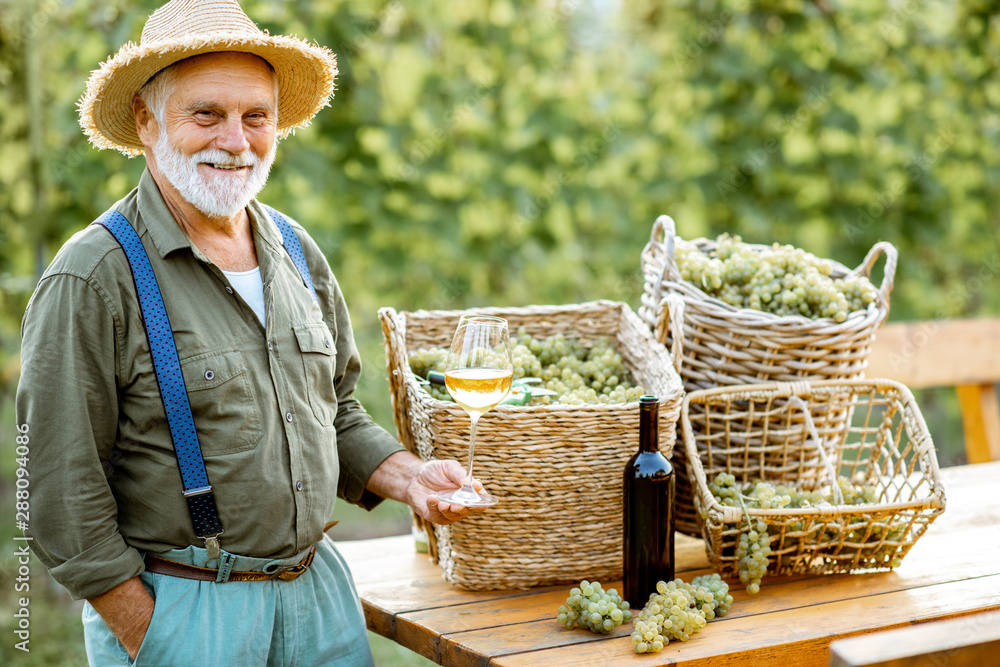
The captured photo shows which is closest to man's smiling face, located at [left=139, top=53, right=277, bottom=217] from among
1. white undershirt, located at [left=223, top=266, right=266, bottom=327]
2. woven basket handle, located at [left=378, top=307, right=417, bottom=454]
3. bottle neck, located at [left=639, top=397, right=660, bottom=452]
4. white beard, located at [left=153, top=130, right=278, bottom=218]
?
white beard, located at [left=153, top=130, right=278, bottom=218]

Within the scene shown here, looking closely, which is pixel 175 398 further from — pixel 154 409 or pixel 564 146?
pixel 564 146

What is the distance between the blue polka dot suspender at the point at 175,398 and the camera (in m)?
1.73

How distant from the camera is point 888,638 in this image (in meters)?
1.11

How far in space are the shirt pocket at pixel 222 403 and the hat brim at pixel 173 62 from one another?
584mm

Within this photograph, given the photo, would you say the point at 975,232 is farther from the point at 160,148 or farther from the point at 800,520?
the point at 160,148

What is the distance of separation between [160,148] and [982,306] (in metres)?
5.43

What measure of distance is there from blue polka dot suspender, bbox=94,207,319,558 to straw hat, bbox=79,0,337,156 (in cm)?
32

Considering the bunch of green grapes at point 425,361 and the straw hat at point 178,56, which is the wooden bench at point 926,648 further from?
the straw hat at point 178,56

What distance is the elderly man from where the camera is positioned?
1.68 m

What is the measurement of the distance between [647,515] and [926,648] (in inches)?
33.5

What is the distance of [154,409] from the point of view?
1733 millimetres

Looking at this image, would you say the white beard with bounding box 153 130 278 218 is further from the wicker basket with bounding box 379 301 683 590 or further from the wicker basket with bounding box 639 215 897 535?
the wicker basket with bounding box 639 215 897 535

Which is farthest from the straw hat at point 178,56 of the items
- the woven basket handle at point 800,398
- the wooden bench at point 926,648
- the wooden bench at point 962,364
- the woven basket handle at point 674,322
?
the wooden bench at point 962,364

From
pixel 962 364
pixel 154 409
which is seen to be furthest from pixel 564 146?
pixel 154 409
